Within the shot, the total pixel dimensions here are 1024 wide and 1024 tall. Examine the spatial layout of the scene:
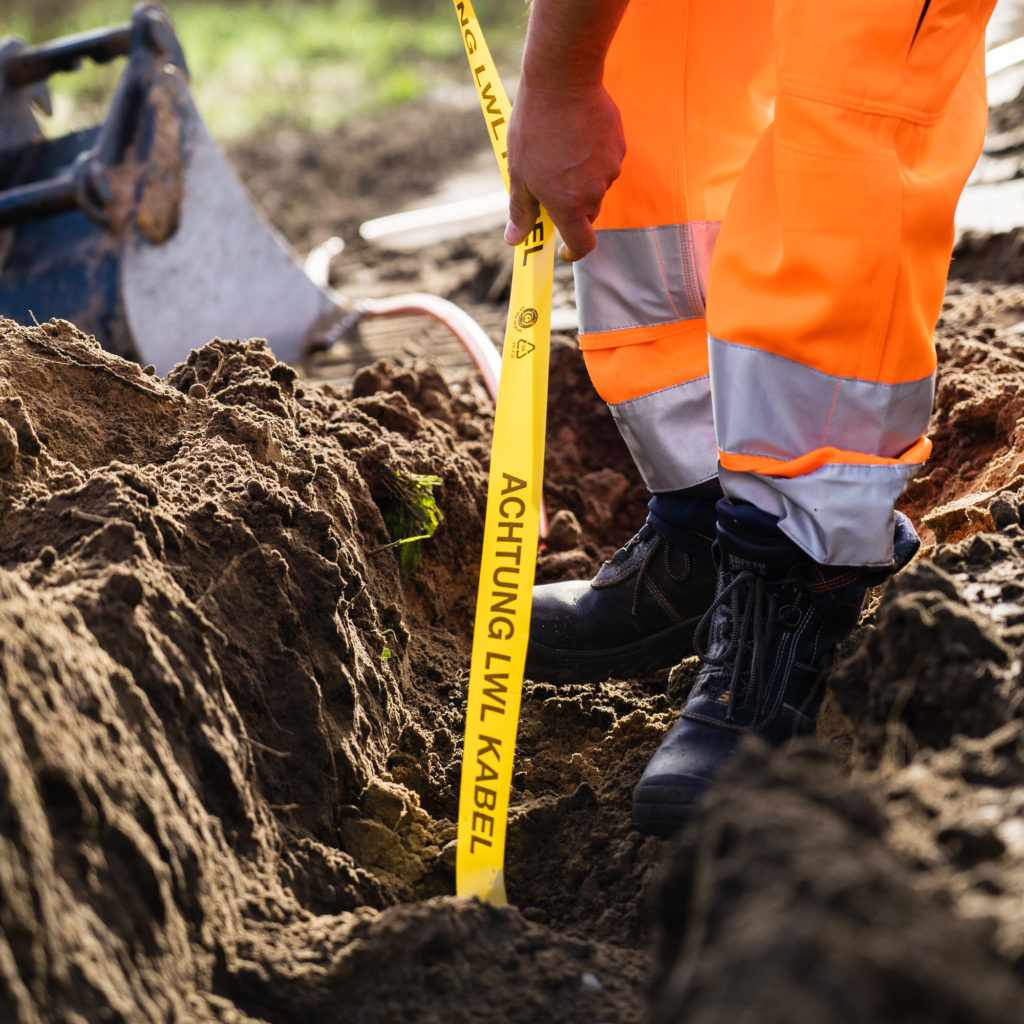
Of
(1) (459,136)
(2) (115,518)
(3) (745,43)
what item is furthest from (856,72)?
(1) (459,136)

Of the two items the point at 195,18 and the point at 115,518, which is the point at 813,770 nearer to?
the point at 115,518

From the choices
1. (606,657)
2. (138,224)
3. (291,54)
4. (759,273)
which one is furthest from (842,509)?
(291,54)

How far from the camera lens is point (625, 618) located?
227 cm

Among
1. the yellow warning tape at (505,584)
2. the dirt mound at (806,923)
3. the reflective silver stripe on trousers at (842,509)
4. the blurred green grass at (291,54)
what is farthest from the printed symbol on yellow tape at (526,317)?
the blurred green grass at (291,54)

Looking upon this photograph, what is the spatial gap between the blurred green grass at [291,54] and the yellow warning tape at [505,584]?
8300mm

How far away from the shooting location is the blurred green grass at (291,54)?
411 inches

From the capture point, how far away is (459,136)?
27.8ft

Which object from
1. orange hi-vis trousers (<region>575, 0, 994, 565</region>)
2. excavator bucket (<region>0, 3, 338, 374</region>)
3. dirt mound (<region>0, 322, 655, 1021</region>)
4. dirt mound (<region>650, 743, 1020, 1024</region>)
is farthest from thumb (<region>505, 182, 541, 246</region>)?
excavator bucket (<region>0, 3, 338, 374</region>)

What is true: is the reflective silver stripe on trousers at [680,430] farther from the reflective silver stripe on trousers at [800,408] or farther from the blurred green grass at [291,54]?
the blurred green grass at [291,54]

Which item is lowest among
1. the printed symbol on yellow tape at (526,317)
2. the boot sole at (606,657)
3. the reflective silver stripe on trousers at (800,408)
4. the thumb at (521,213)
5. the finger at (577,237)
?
the boot sole at (606,657)

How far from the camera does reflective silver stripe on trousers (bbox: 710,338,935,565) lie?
65.8 inches

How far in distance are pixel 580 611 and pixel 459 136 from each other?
7055mm

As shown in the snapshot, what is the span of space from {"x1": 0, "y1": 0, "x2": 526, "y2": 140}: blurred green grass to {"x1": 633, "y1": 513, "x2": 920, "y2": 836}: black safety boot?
8.72 m

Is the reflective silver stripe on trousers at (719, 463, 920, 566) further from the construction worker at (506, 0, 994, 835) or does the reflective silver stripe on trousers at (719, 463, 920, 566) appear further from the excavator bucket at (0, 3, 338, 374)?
the excavator bucket at (0, 3, 338, 374)
